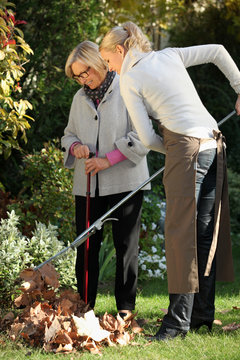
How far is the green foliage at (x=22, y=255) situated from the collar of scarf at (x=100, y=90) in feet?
3.58

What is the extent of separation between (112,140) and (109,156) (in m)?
0.12

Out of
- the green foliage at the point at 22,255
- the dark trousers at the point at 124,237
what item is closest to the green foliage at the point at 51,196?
the green foliage at the point at 22,255

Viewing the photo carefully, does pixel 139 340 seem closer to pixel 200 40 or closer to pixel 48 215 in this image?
pixel 48 215

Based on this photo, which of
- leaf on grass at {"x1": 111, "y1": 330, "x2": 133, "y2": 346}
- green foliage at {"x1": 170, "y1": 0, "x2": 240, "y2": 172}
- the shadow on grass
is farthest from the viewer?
green foliage at {"x1": 170, "y1": 0, "x2": 240, "y2": 172}

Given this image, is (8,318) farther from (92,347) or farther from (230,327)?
(230,327)

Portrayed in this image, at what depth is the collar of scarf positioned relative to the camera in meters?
4.07

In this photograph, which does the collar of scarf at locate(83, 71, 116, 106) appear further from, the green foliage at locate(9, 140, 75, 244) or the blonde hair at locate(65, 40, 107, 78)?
the green foliage at locate(9, 140, 75, 244)

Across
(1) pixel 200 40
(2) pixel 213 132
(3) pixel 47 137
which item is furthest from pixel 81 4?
(2) pixel 213 132

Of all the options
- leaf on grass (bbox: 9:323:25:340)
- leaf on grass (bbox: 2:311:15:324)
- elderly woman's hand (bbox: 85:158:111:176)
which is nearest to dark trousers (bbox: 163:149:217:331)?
elderly woman's hand (bbox: 85:158:111:176)

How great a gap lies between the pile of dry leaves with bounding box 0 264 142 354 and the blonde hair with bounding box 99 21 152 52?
148 cm

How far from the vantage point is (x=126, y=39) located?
358cm

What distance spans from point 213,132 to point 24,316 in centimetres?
152

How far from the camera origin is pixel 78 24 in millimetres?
→ 6598

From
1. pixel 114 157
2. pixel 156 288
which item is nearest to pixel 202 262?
pixel 114 157
